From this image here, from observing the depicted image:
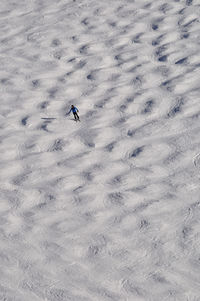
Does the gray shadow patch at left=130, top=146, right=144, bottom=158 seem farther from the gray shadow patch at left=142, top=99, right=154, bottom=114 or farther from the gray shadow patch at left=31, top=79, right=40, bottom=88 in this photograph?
the gray shadow patch at left=31, top=79, right=40, bottom=88

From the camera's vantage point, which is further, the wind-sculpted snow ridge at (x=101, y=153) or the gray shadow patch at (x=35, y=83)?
the gray shadow patch at (x=35, y=83)

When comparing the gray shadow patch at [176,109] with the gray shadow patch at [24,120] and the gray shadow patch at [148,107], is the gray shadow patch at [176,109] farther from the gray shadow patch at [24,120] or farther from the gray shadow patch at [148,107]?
the gray shadow patch at [24,120]

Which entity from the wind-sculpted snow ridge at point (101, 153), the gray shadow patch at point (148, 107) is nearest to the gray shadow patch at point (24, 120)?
the wind-sculpted snow ridge at point (101, 153)

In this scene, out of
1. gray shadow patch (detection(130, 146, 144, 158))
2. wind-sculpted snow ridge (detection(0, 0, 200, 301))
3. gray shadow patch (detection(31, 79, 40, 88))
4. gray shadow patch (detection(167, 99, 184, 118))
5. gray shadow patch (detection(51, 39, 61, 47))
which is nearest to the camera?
wind-sculpted snow ridge (detection(0, 0, 200, 301))

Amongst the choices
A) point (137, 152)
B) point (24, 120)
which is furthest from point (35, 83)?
point (137, 152)

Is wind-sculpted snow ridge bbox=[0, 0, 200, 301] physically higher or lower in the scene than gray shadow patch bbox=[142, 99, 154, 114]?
higher

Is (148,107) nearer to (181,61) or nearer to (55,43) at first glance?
(181,61)

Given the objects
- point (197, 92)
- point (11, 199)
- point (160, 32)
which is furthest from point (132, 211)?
point (160, 32)

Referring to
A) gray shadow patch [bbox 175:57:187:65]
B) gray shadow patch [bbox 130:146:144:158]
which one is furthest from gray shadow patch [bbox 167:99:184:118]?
gray shadow patch [bbox 175:57:187:65]

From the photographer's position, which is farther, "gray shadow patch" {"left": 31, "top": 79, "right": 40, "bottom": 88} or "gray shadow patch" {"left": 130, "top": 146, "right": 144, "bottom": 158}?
"gray shadow patch" {"left": 31, "top": 79, "right": 40, "bottom": 88}

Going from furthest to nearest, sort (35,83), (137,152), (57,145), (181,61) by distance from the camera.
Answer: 1. (181,61)
2. (35,83)
3. (57,145)
4. (137,152)
